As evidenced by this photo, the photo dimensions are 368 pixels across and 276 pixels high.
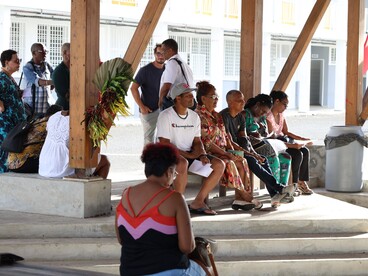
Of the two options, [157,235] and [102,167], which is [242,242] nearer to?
[102,167]

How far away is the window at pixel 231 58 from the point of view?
34469 mm

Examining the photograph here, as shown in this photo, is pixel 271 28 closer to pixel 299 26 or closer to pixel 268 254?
pixel 299 26

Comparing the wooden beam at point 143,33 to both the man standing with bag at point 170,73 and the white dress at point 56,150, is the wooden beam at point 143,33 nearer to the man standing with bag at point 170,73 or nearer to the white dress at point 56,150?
the man standing with bag at point 170,73

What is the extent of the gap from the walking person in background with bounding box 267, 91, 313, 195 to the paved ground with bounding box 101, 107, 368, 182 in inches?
80.1

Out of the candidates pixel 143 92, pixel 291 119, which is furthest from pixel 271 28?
pixel 143 92

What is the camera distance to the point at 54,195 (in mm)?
8039

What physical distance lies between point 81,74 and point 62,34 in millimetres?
19337

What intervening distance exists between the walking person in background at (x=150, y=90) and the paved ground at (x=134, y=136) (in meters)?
0.51

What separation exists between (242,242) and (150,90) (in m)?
3.31

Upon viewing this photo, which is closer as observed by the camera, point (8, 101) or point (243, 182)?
point (243, 182)

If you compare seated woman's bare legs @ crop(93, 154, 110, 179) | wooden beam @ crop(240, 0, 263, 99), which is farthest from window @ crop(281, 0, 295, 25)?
seated woman's bare legs @ crop(93, 154, 110, 179)

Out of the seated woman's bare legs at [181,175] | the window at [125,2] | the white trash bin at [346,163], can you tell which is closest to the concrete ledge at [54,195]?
the seated woman's bare legs at [181,175]

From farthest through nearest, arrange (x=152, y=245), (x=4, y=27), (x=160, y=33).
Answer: (x=160, y=33) → (x=4, y=27) → (x=152, y=245)

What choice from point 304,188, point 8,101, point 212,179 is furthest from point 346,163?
point 8,101
